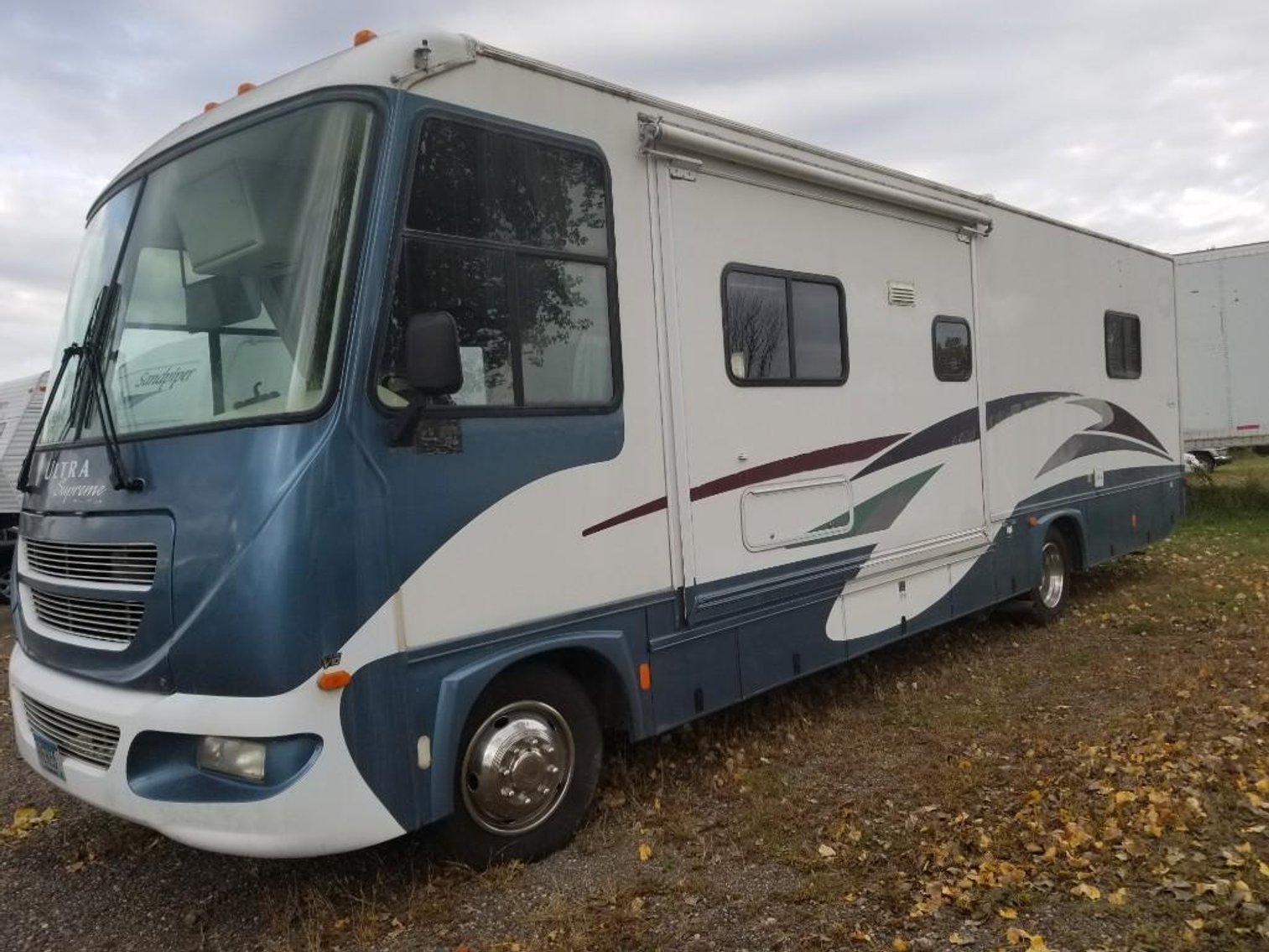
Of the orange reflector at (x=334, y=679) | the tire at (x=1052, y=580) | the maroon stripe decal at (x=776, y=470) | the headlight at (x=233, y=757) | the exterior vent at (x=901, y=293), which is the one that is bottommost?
the tire at (x=1052, y=580)

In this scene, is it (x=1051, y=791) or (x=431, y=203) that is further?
(x=1051, y=791)

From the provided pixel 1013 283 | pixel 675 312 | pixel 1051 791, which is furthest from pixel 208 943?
pixel 1013 283

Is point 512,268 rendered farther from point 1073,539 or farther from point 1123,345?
point 1123,345

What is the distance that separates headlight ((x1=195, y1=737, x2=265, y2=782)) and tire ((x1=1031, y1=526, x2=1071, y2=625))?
6009mm

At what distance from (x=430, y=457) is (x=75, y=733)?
163cm

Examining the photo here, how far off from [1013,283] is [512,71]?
15.0 ft

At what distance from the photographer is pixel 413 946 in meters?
3.53

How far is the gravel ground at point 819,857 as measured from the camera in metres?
3.52

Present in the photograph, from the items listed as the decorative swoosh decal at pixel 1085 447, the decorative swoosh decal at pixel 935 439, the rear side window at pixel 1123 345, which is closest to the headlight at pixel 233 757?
the decorative swoosh decal at pixel 935 439

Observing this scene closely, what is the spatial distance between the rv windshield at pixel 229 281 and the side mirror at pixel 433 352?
0.88 feet

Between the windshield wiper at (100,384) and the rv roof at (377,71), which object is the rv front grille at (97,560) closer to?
the windshield wiper at (100,384)

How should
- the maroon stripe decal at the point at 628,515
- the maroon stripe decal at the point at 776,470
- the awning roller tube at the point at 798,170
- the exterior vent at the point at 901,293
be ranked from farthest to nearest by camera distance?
the exterior vent at the point at 901,293
the awning roller tube at the point at 798,170
the maroon stripe decal at the point at 776,470
the maroon stripe decal at the point at 628,515

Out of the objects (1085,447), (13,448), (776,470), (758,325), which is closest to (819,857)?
(776,470)

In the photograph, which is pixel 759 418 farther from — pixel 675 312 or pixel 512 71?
pixel 512 71
